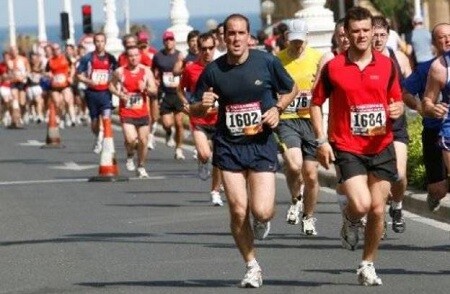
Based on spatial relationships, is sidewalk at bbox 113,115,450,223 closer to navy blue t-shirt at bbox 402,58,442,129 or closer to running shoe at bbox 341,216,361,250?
navy blue t-shirt at bbox 402,58,442,129

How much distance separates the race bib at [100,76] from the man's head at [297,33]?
11.8 m

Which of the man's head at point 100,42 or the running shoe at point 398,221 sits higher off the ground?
the man's head at point 100,42

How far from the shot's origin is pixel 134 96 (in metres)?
25.2

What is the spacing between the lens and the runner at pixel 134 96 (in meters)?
25.2

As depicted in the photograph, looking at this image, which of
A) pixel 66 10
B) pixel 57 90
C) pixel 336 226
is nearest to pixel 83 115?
pixel 57 90

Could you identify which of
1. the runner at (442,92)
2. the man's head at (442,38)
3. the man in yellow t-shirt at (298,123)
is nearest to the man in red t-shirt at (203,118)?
the man in yellow t-shirt at (298,123)

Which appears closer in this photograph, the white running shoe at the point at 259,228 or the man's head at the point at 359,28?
the man's head at the point at 359,28

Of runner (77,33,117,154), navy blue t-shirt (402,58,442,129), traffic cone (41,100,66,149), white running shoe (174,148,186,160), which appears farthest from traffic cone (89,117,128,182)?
navy blue t-shirt (402,58,442,129)

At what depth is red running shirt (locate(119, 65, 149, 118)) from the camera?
2516 cm

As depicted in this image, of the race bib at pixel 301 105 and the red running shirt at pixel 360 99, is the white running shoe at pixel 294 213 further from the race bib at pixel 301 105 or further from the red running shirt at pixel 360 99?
the red running shirt at pixel 360 99

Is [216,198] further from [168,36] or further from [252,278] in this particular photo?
[168,36]

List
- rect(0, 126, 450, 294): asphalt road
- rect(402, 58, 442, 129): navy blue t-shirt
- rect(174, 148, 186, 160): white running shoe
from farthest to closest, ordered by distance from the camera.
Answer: rect(174, 148, 186, 160): white running shoe, rect(402, 58, 442, 129): navy blue t-shirt, rect(0, 126, 450, 294): asphalt road

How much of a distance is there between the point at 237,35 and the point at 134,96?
1250 cm

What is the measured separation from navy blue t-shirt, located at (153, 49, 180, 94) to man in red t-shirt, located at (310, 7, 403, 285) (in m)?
16.8
